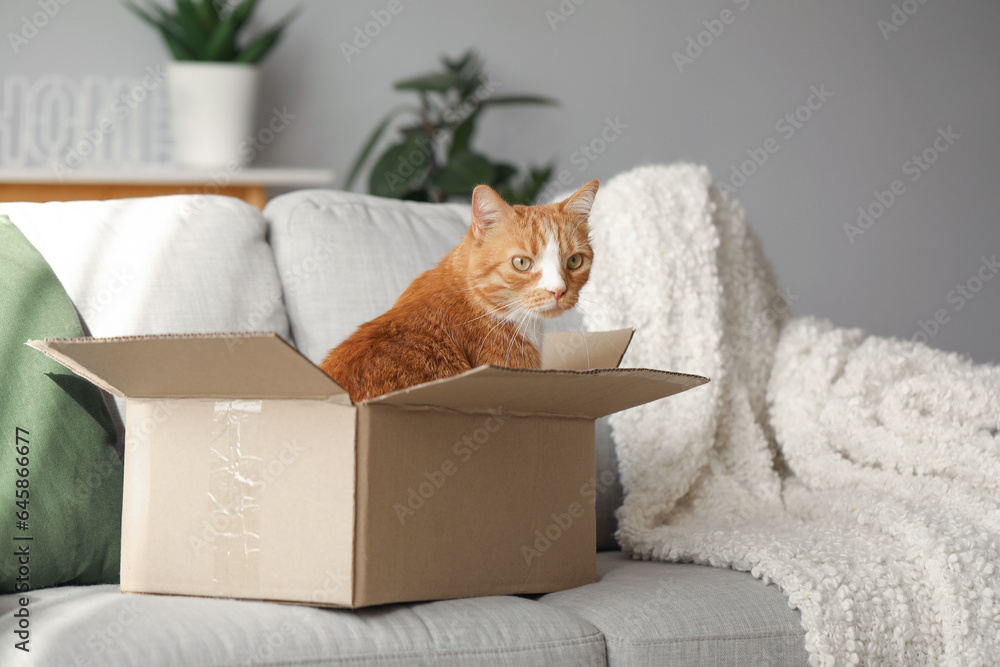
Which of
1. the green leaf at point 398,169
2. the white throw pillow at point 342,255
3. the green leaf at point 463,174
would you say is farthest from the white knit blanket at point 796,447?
the green leaf at point 398,169

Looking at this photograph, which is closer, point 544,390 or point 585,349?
point 544,390

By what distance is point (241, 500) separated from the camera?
0.84 m

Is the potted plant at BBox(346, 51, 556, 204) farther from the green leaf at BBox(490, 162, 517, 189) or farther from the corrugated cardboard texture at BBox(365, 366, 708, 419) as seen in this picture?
the corrugated cardboard texture at BBox(365, 366, 708, 419)

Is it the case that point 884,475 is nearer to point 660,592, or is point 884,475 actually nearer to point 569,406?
point 660,592

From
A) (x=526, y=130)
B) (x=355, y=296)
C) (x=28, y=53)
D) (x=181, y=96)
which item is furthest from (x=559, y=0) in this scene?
(x=355, y=296)

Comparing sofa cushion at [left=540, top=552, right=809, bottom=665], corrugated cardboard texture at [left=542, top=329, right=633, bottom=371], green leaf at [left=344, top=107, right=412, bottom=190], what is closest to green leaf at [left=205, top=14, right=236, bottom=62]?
green leaf at [left=344, top=107, right=412, bottom=190]

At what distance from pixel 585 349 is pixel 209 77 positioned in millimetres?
1808

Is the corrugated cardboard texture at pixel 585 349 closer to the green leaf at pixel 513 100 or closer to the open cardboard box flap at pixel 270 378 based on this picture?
the open cardboard box flap at pixel 270 378

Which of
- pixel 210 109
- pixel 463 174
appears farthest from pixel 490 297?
pixel 210 109

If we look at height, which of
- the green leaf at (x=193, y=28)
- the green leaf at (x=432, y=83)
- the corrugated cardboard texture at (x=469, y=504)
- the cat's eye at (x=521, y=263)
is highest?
the green leaf at (x=193, y=28)

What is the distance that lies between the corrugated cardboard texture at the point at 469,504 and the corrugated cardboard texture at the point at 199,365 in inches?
3.1

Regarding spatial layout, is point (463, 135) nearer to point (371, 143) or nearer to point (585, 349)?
point (371, 143)

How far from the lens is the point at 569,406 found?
0.96 meters

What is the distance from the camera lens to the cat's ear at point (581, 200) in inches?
40.5
